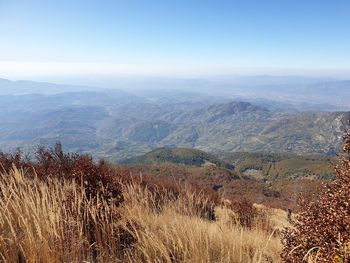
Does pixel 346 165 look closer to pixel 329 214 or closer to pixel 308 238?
pixel 329 214

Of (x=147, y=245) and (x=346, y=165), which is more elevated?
(x=346, y=165)

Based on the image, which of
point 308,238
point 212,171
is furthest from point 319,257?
point 212,171

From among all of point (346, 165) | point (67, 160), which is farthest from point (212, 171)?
Answer: point (346, 165)

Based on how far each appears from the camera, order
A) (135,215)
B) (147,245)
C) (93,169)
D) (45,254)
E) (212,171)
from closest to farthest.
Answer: (45,254) → (147,245) → (135,215) → (93,169) → (212,171)

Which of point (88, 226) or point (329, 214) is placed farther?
point (88, 226)

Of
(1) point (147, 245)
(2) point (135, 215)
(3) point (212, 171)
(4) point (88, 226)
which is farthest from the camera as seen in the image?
(3) point (212, 171)

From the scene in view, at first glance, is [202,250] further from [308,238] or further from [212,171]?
[212,171]

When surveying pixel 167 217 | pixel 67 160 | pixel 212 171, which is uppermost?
pixel 167 217
